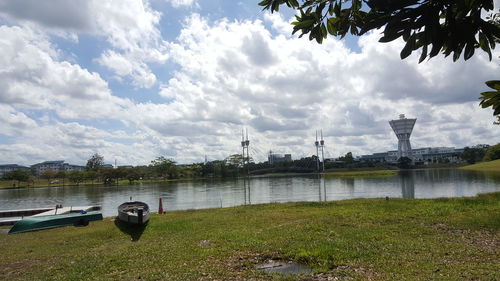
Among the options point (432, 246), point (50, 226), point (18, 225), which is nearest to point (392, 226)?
point (432, 246)

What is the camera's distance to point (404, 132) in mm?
194500

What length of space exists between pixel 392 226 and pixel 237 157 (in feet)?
500

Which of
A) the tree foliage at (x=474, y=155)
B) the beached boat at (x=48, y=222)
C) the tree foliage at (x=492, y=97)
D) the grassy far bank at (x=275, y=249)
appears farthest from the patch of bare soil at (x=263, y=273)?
the tree foliage at (x=474, y=155)

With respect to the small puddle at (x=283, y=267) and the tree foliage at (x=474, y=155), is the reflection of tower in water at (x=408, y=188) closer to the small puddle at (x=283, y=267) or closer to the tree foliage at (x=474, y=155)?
the small puddle at (x=283, y=267)

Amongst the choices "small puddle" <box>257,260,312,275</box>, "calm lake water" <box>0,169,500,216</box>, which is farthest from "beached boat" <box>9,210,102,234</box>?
"small puddle" <box>257,260,312,275</box>

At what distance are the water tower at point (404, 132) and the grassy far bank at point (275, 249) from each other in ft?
631

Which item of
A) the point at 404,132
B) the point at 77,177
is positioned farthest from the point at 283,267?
the point at 404,132

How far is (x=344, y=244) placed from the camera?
9742 mm

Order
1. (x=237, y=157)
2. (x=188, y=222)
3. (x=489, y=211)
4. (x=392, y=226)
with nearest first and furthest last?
1. (x=392, y=226)
2. (x=489, y=211)
3. (x=188, y=222)
4. (x=237, y=157)

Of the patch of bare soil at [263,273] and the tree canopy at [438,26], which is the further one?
the patch of bare soil at [263,273]

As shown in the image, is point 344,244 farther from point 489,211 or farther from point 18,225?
point 18,225

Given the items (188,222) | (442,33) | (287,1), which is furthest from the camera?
(188,222)

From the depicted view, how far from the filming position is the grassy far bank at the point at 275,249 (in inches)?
296

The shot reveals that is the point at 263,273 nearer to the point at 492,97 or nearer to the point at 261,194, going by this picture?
the point at 492,97
